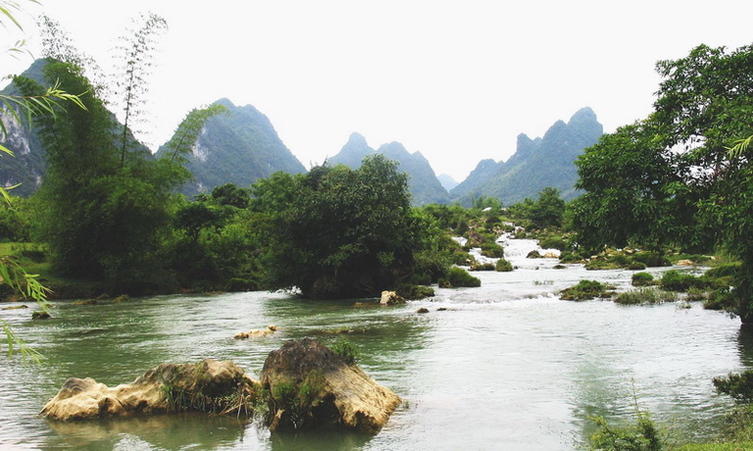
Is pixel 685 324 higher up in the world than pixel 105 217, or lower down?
lower down

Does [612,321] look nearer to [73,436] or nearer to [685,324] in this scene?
[685,324]

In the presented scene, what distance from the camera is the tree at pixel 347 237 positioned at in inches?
1248

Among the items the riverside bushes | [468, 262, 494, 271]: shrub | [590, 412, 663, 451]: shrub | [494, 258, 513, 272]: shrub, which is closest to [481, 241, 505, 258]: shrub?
[468, 262, 494, 271]: shrub

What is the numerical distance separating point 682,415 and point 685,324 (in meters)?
10.6

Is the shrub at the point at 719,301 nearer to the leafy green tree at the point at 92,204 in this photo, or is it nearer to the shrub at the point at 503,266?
the shrub at the point at 503,266

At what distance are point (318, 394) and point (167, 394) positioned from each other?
2965mm

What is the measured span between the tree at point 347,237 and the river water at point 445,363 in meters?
4.68

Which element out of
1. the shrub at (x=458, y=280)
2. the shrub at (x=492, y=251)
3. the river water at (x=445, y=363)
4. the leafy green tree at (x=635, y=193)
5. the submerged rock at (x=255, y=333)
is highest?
the leafy green tree at (x=635, y=193)

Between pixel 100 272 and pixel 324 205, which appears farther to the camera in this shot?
pixel 100 272

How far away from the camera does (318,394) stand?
8.88 metres

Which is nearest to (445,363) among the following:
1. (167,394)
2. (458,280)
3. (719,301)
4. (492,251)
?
(167,394)

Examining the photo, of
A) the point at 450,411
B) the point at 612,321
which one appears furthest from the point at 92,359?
the point at 612,321

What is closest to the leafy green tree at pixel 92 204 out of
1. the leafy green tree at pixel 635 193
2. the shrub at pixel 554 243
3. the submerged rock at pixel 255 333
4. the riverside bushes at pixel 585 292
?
the submerged rock at pixel 255 333

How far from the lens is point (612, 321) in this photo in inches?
766
